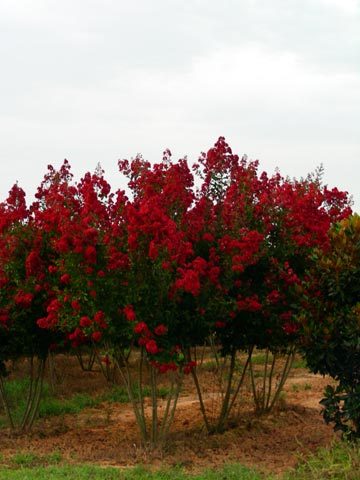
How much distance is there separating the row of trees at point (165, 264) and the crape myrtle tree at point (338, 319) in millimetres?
50

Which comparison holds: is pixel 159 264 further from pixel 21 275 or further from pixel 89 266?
pixel 21 275

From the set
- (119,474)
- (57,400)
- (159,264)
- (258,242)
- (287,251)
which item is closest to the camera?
(119,474)

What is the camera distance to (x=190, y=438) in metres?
9.33

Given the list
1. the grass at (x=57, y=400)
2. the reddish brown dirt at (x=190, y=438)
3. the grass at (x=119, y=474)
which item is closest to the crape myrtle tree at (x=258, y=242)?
the reddish brown dirt at (x=190, y=438)

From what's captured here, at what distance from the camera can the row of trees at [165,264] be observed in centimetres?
763

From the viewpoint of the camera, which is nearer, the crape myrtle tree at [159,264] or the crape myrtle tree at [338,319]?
the crape myrtle tree at [338,319]

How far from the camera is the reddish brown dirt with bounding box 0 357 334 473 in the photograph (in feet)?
26.1

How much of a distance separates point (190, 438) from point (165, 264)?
9.98 feet

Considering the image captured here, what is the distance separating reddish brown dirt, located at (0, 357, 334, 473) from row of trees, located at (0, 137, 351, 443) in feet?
Answer: 1.50

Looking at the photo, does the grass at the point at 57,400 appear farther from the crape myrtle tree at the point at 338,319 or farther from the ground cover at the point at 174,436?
the crape myrtle tree at the point at 338,319

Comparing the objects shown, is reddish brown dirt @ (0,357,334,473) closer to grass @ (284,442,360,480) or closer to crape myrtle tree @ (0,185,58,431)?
grass @ (284,442,360,480)

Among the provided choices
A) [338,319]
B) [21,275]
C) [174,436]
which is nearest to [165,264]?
[338,319]

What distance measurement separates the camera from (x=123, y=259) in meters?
7.75

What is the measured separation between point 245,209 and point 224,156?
75 cm
